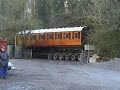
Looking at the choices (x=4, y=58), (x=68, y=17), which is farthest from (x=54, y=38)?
(x=4, y=58)

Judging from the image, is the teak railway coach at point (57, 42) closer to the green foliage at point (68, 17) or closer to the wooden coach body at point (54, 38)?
the wooden coach body at point (54, 38)

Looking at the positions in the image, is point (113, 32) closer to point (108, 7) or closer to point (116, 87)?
point (108, 7)

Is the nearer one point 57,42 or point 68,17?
point 57,42

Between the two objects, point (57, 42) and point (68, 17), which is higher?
point (68, 17)

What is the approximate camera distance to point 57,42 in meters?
42.2

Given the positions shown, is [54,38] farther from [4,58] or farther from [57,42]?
[4,58]

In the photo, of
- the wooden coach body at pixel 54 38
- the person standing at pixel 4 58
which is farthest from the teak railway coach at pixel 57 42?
the person standing at pixel 4 58

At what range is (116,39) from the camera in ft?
109

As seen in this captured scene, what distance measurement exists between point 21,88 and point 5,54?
→ 4274 millimetres

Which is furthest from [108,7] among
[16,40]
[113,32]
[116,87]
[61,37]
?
[116,87]

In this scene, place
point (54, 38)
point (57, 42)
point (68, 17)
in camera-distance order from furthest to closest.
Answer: point (68, 17)
point (54, 38)
point (57, 42)

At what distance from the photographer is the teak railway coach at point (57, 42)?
129ft

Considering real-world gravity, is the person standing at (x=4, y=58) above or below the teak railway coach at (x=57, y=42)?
above

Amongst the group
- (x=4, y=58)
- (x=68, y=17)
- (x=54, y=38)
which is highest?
(x=68, y=17)
